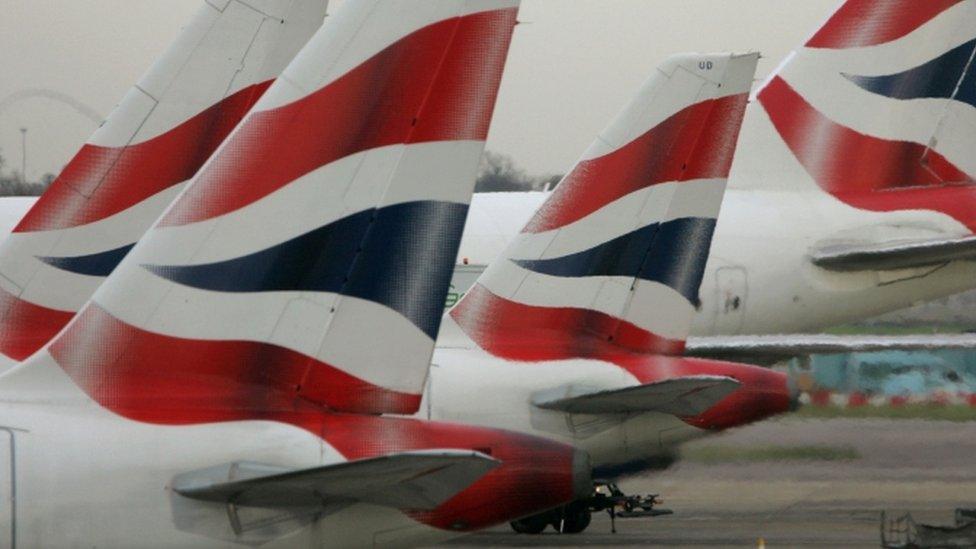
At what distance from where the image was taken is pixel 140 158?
1352 centimetres

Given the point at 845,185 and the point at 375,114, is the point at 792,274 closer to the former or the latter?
the point at 845,185

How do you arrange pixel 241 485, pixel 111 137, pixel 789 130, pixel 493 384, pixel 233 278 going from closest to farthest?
pixel 241 485, pixel 233 278, pixel 111 137, pixel 493 384, pixel 789 130

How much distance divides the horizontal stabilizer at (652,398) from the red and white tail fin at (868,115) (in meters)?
9.14

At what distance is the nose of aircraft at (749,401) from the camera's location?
16141 mm

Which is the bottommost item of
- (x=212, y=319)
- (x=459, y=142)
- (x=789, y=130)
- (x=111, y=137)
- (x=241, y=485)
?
(x=241, y=485)

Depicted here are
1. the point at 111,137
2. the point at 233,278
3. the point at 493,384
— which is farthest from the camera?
the point at 493,384

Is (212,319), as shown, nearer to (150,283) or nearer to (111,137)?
(150,283)

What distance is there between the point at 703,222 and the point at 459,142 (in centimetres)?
733

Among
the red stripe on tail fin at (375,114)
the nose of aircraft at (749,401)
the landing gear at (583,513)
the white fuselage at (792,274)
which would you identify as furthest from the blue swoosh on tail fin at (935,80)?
the red stripe on tail fin at (375,114)

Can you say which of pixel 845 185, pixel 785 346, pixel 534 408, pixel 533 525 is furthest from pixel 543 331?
pixel 845 185

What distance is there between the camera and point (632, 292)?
16.2m

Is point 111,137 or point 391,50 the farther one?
point 111,137

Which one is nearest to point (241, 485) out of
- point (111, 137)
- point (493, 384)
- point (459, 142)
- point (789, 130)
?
point (459, 142)

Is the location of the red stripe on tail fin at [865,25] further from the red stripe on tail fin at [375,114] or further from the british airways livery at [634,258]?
the red stripe on tail fin at [375,114]
